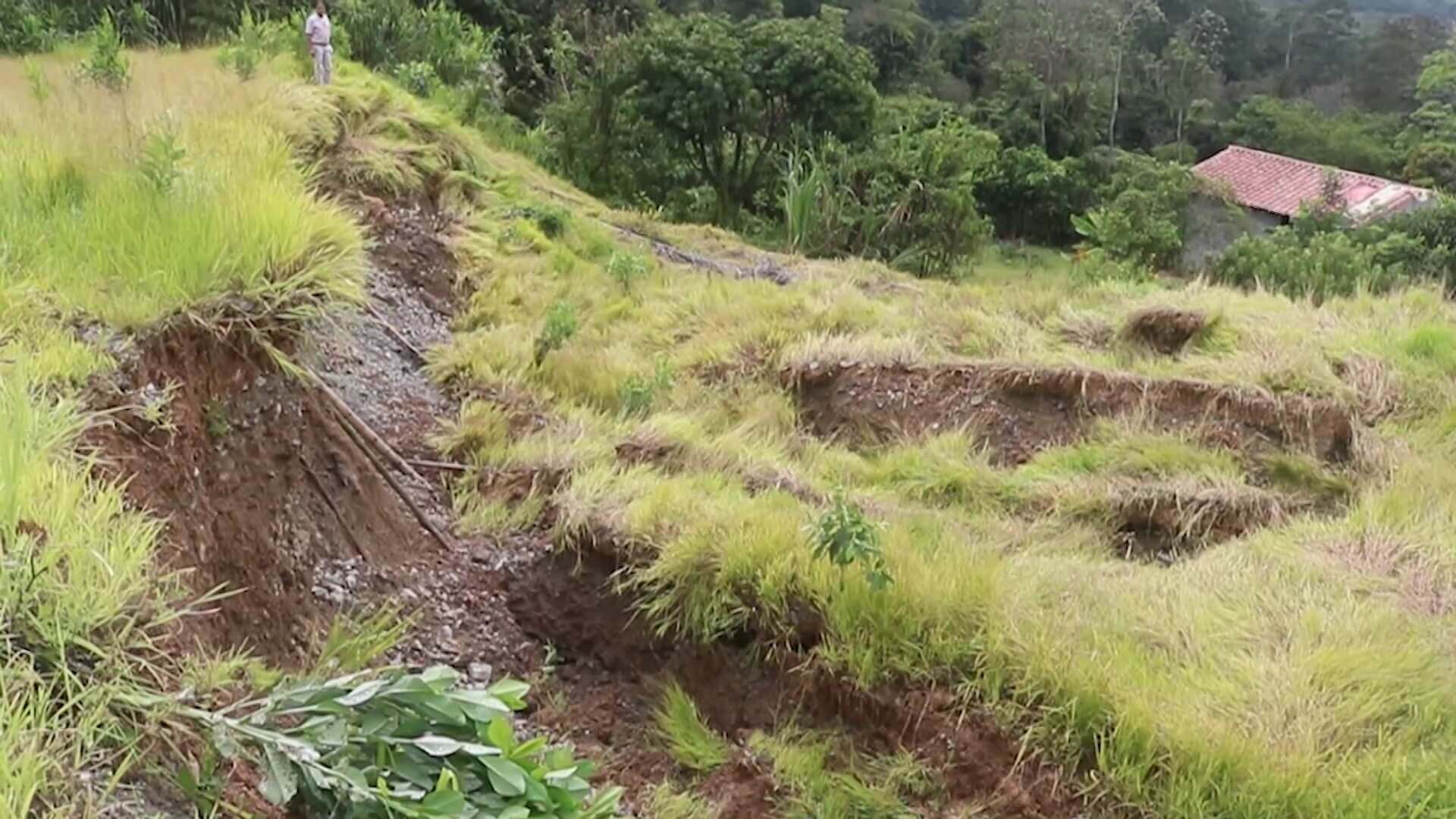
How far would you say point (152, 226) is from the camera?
2.60 meters

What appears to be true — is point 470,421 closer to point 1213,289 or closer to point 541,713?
point 541,713

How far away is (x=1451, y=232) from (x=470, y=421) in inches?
558

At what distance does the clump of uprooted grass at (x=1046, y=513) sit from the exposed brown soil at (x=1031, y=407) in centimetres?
12

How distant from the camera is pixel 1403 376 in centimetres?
489

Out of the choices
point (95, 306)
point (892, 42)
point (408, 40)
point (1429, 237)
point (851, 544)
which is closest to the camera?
point (95, 306)

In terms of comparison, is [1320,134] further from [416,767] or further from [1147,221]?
[416,767]

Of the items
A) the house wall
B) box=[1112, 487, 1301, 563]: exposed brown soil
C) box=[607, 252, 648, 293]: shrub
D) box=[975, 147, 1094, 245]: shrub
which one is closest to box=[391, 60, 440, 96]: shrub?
box=[607, 252, 648, 293]: shrub

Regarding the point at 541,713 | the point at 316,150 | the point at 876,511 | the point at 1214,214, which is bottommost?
the point at 1214,214

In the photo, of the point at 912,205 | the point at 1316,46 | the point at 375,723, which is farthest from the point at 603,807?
the point at 1316,46

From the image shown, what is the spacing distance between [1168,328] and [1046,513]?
2.02 metres

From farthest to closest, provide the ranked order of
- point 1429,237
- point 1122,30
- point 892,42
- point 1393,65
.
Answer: point 1393,65
point 1122,30
point 892,42
point 1429,237

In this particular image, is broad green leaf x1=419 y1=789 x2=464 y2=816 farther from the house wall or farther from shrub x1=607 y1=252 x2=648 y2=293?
the house wall

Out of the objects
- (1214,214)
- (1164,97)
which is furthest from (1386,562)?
(1164,97)

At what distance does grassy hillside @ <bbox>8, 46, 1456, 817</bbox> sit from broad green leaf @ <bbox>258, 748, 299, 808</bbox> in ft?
0.69
